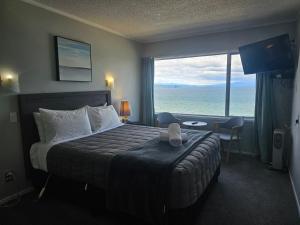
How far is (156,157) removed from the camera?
6.70 ft

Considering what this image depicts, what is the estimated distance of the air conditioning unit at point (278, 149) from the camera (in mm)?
3311

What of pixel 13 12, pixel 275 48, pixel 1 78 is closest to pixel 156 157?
pixel 1 78

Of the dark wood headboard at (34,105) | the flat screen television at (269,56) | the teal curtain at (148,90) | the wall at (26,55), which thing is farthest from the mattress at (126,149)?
the teal curtain at (148,90)

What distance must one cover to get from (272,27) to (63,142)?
413cm

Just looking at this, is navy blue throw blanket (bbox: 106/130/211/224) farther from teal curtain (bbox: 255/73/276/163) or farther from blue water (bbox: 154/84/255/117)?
blue water (bbox: 154/84/255/117)

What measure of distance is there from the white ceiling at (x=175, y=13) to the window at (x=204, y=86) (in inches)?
31.0

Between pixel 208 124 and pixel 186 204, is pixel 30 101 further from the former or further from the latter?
pixel 208 124

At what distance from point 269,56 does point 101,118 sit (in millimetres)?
3083

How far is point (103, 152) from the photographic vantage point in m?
2.27

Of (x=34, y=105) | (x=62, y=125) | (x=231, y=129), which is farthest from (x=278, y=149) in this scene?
(x=34, y=105)

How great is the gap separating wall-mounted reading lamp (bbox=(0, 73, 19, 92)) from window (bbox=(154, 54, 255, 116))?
135 inches

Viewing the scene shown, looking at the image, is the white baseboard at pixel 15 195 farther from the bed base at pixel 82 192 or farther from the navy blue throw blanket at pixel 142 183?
the navy blue throw blanket at pixel 142 183

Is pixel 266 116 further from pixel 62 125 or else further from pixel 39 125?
pixel 39 125

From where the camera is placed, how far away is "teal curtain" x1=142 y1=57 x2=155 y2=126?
201 inches
